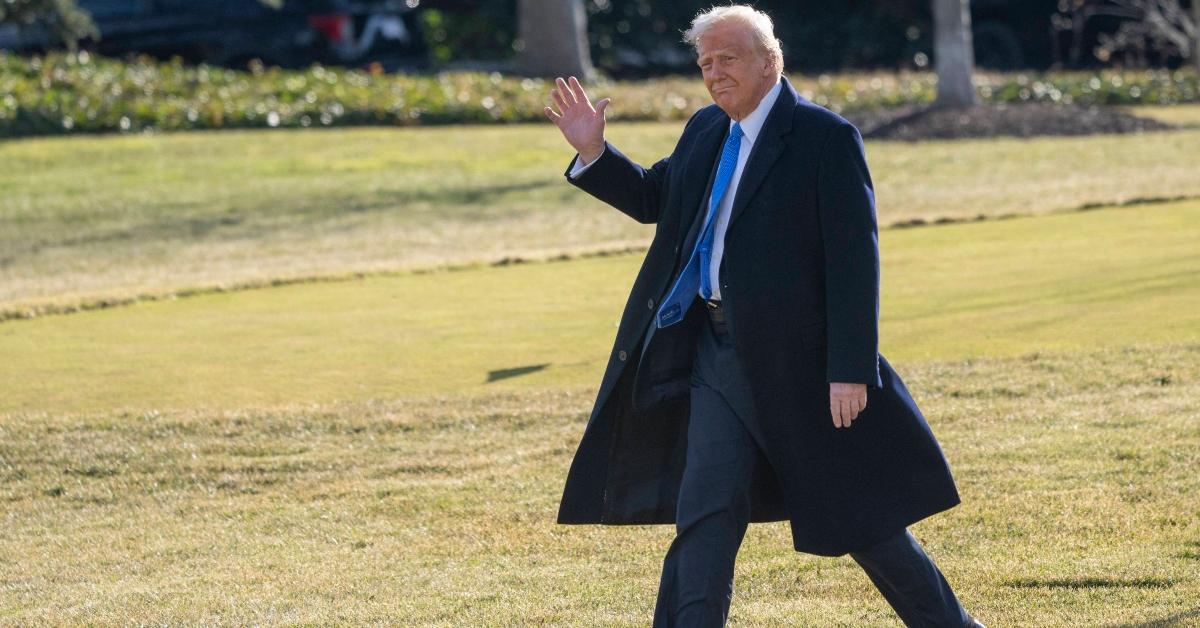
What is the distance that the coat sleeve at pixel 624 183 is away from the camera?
4.56 m

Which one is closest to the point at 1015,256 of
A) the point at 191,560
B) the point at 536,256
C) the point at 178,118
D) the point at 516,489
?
the point at 536,256

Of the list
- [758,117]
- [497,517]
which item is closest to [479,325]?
[497,517]

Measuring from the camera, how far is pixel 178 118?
19906 mm

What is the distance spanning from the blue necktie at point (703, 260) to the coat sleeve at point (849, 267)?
254mm

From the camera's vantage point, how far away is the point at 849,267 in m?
4.09

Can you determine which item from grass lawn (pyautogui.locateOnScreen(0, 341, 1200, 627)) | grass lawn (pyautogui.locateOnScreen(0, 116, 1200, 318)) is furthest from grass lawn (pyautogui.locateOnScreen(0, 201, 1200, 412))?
grass lawn (pyautogui.locateOnScreen(0, 116, 1200, 318))

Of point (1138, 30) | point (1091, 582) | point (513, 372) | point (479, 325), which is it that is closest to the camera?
point (1091, 582)

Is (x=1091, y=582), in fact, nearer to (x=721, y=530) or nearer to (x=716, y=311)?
(x=721, y=530)

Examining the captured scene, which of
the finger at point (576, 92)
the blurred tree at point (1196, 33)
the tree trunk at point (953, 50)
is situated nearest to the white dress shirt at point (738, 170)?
the finger at point (576, 92)

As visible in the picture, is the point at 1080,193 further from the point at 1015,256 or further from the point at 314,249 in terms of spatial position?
the point at 314,249

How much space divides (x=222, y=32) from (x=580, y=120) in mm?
20268

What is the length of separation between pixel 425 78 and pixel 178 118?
414 centimetres

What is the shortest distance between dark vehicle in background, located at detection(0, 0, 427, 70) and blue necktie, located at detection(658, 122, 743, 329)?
1989 centimetres

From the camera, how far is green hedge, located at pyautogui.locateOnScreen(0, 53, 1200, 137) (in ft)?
64.7
